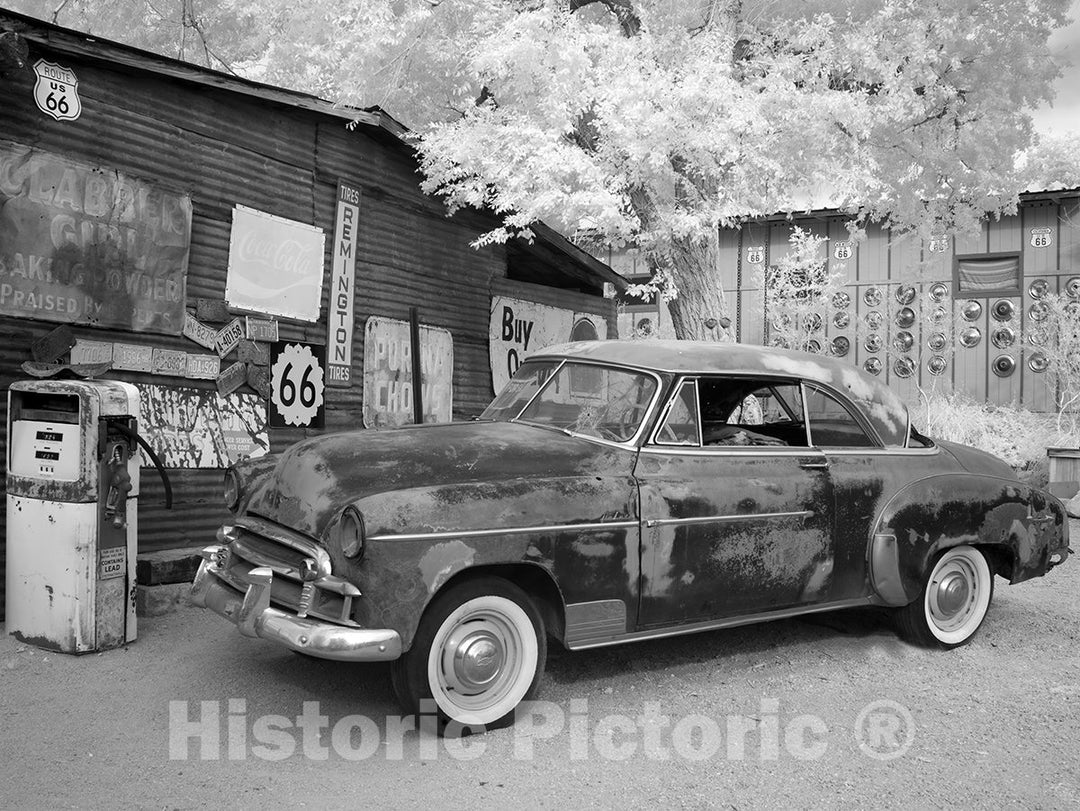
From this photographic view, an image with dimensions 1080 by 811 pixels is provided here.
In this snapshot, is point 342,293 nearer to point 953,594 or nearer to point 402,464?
point 402,464

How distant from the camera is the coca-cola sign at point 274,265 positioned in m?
7.32

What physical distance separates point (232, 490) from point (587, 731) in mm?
2155

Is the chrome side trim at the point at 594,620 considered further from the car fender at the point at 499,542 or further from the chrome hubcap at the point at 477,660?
the chrome hubcap at the point at 477,660

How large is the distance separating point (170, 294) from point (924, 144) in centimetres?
962

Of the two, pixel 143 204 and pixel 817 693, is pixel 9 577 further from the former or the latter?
pixel 817 693

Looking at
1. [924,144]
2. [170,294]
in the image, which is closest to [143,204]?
[170,294]

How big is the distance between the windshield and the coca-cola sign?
297cm

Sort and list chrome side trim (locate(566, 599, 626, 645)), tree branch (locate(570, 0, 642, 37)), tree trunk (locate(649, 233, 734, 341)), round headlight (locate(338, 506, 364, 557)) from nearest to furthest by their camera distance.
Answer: round headlight (locate(338, 506, 364, 557))
chrome side trim (locate(566, 599, 626, 645))
tree branch (locate(570, 0, 642, 37))
tree trunk (locate(649, 233, 734, 341))

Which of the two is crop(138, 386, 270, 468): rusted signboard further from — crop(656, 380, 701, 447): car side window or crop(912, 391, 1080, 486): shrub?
crop(912, 391, 1080, 486): shrub

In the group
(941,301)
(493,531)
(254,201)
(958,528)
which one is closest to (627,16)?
(254,201)

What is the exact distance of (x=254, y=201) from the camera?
747 cm

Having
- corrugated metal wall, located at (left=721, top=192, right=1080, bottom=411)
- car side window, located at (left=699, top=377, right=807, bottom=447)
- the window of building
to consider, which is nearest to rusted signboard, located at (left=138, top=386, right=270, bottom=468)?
car side window, located at (left=699, top=377, right=807, bottom=447)

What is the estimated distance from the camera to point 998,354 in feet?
65.9

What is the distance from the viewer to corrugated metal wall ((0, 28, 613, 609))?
6254 millimetres
